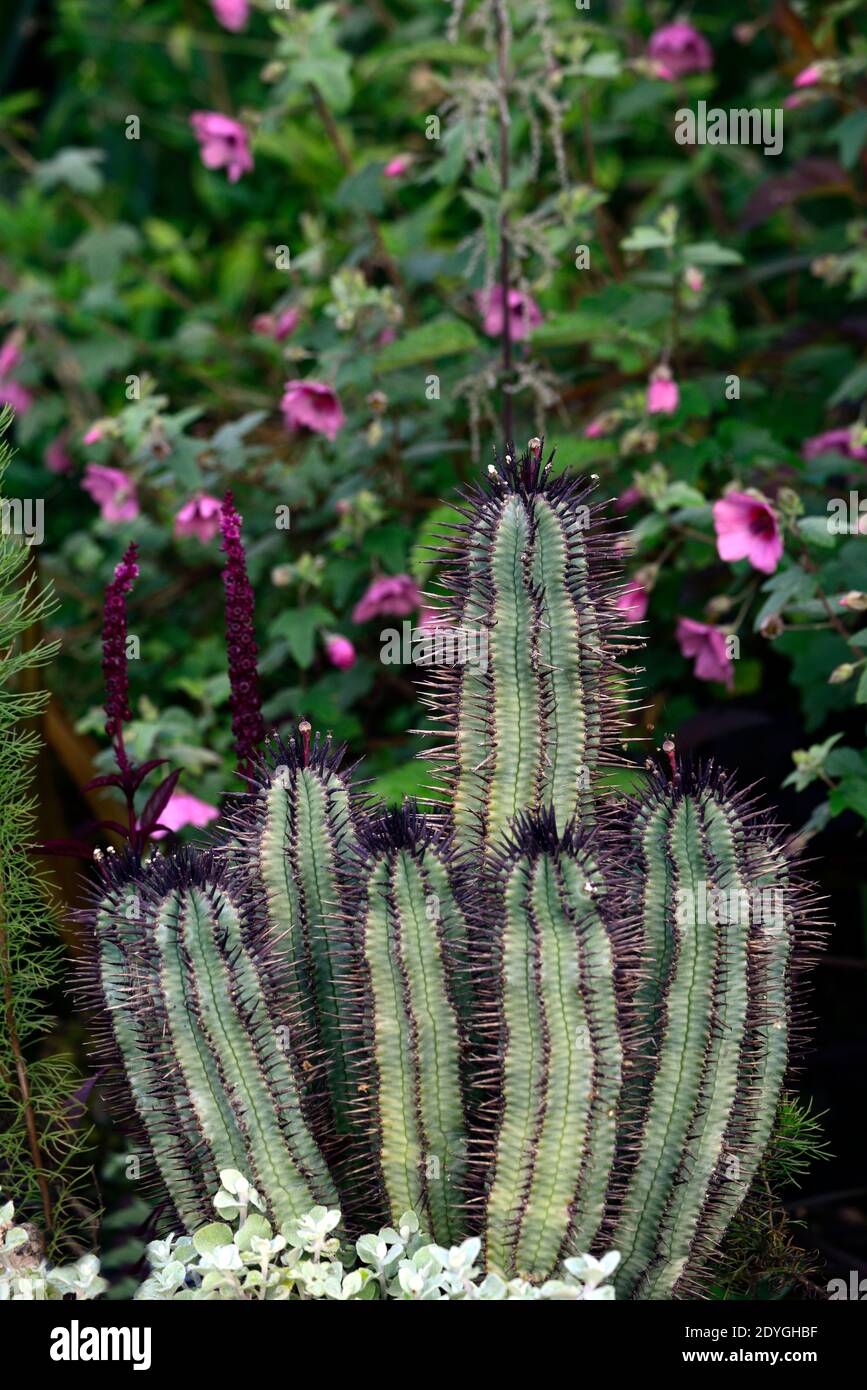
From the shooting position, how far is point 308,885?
1638 millimetres

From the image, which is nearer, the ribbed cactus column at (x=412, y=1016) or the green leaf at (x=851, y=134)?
the ribbed cactus column at (x=412, y=1016)

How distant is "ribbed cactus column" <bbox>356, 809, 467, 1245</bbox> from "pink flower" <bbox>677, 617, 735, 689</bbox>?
2.78 ft

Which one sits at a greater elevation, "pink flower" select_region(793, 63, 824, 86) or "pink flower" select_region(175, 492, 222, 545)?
"pink flower" select_region(793, 63, 824, 86)

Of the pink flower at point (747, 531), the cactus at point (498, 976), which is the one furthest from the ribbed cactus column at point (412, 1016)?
the pink flower at point (747, 531)

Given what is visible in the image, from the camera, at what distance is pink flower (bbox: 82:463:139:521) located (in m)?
2.70

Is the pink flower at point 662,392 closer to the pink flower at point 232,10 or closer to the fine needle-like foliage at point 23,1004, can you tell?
the fine needle-like foliage at point 23,1004

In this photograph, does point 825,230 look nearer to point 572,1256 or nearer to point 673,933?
point 673,933

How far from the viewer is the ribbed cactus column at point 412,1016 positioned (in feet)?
4.88

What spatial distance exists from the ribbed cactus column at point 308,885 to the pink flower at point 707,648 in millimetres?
810

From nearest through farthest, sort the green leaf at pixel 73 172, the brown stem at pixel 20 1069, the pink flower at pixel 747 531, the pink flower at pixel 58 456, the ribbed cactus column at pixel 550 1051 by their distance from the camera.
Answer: the ribbed cactus column at pixel 550 1051 < the brown stem at pixel 20 1069 < the pink flower at pixel 747 531 < the green leaf at pixel 73 172 < the pink flower at pixel 58 456

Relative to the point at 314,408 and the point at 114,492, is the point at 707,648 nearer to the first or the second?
the point at 314,408

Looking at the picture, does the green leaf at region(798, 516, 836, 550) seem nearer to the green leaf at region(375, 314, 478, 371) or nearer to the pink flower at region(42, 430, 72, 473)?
the green leaf at region(375, 314, 478, 371)

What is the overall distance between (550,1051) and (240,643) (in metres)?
0.61

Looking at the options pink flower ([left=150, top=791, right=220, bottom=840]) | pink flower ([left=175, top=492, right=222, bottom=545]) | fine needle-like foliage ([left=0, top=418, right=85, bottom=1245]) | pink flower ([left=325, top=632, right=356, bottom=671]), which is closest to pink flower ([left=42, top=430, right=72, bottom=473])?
pink flower ([left=175, top=492, right=222, bottom=545])
